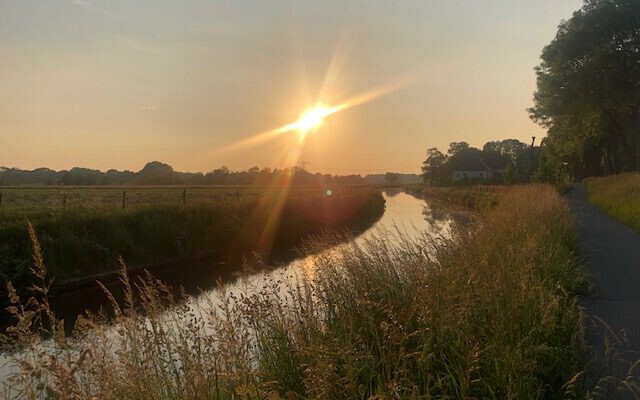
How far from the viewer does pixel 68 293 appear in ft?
43.5

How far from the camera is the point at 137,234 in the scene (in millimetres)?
17562

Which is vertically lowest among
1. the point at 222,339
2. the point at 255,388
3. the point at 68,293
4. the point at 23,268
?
the point at 68,293

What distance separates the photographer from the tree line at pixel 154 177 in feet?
324

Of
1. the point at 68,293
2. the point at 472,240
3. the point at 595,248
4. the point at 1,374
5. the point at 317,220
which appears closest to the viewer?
the point at 1,374

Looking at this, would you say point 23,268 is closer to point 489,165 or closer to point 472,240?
point 472,240

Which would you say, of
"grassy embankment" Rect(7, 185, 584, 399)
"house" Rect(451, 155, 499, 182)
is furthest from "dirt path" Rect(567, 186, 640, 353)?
"house" Rect(451, 155, 499, 182)

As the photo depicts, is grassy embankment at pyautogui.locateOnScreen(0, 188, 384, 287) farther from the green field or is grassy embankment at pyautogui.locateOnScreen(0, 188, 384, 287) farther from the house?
the house

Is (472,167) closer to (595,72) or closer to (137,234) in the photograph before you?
(595,72)

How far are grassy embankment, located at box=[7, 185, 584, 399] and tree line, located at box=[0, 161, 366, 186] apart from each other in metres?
91.6

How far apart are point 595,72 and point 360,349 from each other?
32443 mm

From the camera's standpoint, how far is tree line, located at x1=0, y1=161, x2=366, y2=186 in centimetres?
9869

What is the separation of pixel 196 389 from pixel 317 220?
27.6 m

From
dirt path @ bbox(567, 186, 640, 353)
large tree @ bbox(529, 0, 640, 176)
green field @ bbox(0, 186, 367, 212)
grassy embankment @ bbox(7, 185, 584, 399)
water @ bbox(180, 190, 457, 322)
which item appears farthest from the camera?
large tree @ bbox(529, 0, 640, 176)

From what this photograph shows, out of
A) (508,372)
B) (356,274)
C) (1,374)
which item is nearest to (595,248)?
(356,274)
